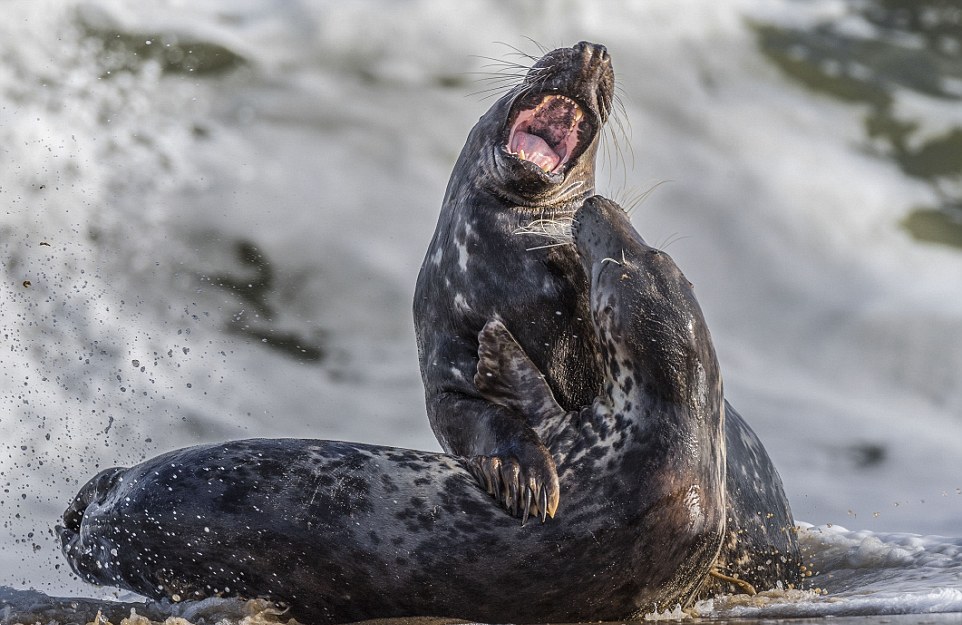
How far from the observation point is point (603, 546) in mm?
4953

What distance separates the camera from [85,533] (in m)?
5.64

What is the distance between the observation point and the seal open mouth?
22.8 feet

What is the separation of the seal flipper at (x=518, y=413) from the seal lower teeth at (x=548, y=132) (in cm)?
128

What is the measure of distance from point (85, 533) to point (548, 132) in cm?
323

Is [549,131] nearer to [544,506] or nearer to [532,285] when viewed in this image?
[532,285]

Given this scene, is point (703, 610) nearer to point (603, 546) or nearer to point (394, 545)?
point (603, 546)

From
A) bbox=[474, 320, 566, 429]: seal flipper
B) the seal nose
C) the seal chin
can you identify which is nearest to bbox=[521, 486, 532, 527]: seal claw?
bbox=[474, 320, 566, 429]: seal flipper

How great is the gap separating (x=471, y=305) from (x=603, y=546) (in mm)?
1845

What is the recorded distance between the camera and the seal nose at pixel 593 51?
688 centimetres

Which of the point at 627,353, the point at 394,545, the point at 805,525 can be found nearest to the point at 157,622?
the point at 394,545

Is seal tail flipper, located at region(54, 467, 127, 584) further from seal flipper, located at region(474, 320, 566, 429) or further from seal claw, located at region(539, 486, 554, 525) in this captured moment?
seal claw, located at region(539, 486, 554, 525)

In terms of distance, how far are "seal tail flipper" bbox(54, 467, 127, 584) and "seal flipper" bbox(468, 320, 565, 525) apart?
171cm

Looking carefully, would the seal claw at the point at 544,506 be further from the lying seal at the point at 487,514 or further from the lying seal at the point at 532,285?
the lying seal at the point at 532,285

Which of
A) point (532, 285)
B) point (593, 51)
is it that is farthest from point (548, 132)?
point (532, 285)
